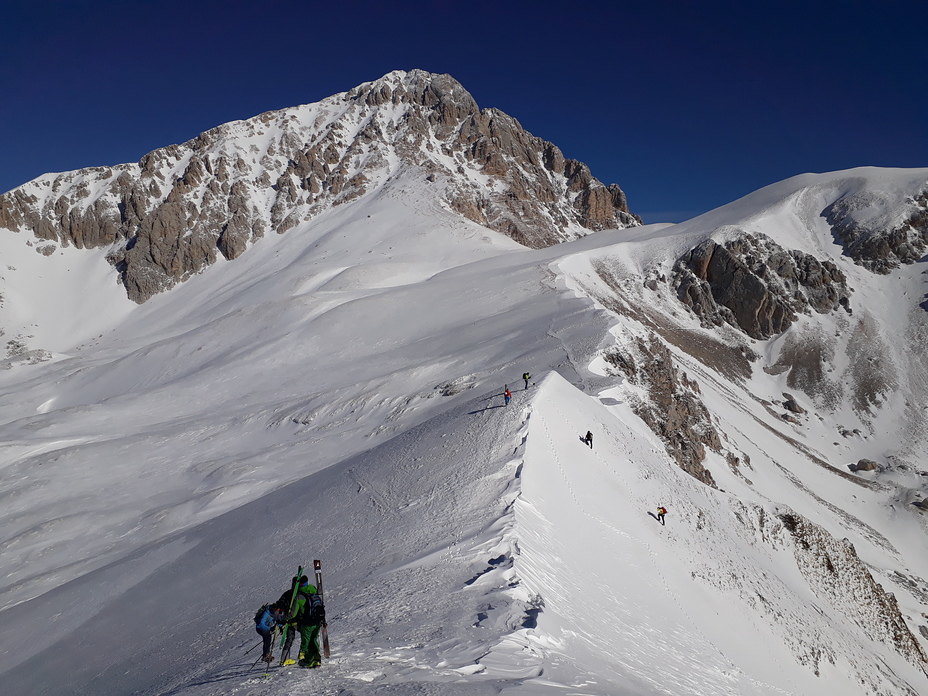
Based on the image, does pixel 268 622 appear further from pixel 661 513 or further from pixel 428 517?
pixel 661 513

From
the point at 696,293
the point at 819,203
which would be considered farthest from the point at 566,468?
the point at 819,203

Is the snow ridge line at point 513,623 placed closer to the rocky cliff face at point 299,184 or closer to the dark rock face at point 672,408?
the dark rock face at point 672,408

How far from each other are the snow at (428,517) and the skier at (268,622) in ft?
1.21

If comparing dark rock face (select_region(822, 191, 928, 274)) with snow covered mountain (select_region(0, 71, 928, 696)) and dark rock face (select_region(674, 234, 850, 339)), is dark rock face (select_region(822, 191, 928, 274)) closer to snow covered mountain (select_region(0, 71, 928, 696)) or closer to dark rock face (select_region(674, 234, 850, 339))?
snow covered mountain (select_region(0, 71, 928, 696))

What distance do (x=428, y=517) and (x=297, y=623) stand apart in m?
7.35

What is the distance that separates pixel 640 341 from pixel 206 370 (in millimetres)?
33951

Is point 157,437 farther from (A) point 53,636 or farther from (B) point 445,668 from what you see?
(B) point 445,668

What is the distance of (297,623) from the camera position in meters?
7.48

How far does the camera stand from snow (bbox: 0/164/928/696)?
1009 centimetres

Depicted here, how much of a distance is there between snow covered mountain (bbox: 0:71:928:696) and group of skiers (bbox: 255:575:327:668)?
1.49 ft

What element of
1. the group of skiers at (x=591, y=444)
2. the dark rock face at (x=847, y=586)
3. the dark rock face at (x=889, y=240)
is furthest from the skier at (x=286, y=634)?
the dark rock face at (x=889, y=240)

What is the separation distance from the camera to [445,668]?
25.3ft

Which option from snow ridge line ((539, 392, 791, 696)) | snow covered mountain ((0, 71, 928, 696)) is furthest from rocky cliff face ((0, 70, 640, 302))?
snow ridge line ((539, 392, 791, 696))

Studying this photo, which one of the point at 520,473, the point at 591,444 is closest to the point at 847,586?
the point at 591,444
